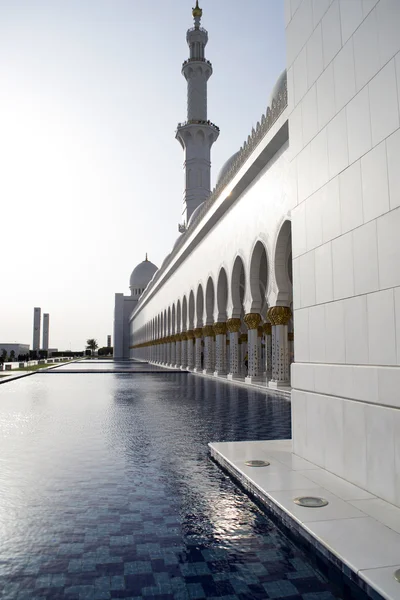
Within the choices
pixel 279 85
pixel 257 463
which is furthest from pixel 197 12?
pixel 257 463

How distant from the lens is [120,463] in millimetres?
3834

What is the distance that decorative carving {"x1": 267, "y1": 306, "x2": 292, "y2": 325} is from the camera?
34.1 feet

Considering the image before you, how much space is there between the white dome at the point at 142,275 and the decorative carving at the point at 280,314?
42525 millimetres

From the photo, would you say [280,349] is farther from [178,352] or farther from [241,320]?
[178,352]

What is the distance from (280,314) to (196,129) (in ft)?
66.3

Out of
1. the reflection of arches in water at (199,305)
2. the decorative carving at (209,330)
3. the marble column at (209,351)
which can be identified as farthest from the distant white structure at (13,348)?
the decorative carving at (209,330)

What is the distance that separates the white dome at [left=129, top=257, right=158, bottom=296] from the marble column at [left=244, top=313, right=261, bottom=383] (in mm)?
40549

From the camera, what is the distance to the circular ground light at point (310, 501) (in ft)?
8.70

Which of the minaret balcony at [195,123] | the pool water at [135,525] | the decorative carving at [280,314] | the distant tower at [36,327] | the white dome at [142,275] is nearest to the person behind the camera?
the pool water at [135,525]

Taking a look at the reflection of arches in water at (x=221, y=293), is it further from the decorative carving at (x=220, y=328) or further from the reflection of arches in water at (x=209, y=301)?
the reflection of arches in water at (x=209, y=301)

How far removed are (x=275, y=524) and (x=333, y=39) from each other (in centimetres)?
320

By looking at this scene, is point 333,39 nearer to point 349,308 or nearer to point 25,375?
point 349,308

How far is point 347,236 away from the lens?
131 inches

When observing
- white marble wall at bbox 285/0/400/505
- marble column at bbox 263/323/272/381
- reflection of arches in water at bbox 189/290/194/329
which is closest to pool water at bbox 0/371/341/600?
white marble wall at bbox 285/0/400/505
